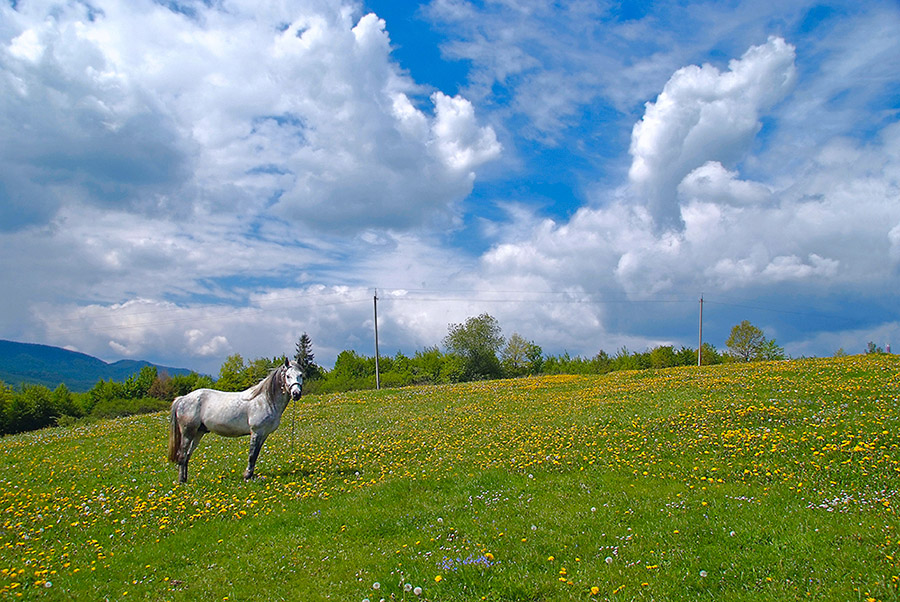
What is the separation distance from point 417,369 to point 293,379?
88457 millimetres

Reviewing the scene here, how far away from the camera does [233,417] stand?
51.4 feet

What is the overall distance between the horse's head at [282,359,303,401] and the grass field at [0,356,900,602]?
108 inches

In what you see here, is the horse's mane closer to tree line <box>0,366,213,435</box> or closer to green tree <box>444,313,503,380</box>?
tree line <box>0,366,213,435</box>

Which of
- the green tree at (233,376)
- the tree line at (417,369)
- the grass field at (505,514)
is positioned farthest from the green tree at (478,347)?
the grass field at (505,514)

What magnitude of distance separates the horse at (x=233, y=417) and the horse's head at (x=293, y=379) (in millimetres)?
85

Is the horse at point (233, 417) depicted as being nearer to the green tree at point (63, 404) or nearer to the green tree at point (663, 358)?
the green tree at point (63, 404)

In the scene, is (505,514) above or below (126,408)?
above

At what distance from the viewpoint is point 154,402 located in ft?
211

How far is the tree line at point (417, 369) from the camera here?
62688 mm

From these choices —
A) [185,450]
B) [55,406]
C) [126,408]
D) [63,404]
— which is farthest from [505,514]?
[63,404]

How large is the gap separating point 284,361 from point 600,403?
58.8ft

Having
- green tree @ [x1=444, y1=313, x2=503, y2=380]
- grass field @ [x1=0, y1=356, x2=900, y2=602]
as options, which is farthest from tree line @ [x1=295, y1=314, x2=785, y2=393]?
grass field @ [x1=0, y1=356, x2=900, y2=602]

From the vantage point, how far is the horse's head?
14.7m

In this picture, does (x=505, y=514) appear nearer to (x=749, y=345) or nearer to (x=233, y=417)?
(x=233, y=417)
